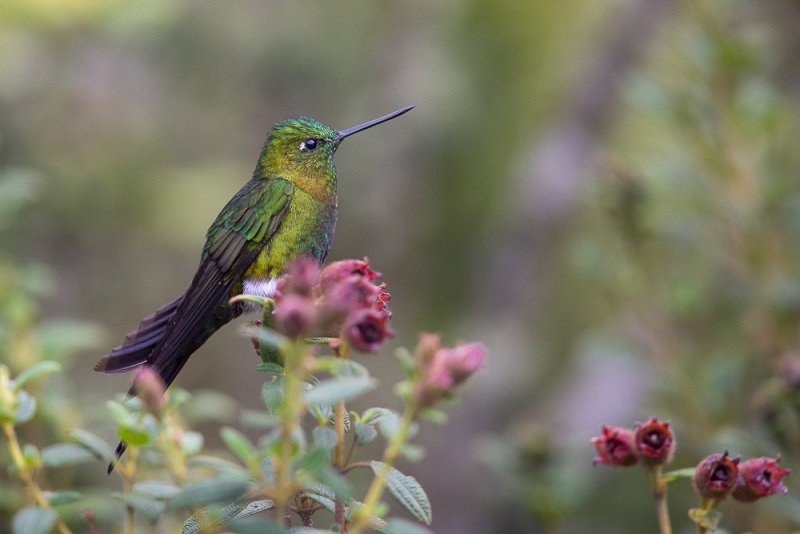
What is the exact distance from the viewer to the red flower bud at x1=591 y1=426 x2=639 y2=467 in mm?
1293

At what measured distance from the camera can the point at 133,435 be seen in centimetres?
122

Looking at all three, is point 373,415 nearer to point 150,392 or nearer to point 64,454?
point 150,392

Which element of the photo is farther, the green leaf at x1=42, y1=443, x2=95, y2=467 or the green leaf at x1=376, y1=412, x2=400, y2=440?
the green leaf at x1=42, y1=443, x2=95, y2=467

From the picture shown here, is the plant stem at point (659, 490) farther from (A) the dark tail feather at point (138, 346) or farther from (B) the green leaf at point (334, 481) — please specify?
(A) the dark tail feather at point (138, 346)

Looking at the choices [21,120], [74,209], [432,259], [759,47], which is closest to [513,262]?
[432,259]

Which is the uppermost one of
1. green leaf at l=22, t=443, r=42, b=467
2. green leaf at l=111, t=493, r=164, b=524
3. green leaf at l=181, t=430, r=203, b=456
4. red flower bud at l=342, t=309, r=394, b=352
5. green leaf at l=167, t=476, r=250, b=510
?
green leaf at l=181, t=430, r=203, b=456

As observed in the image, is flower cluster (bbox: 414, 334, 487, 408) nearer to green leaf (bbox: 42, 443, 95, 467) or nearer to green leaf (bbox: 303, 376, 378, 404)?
green leaf (bbox: 303, 376, 378, 404)

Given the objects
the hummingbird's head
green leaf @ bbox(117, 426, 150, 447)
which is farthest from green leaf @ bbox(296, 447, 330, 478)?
the hummingbird's head

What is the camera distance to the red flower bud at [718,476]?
1.21 m

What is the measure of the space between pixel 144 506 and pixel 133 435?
0.42 feet

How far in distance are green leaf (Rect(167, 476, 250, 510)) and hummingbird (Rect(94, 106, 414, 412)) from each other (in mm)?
740

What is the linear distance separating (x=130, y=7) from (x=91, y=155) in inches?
32.5

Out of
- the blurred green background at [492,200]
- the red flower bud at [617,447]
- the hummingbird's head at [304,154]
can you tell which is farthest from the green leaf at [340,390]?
the hummingbird's head at [304,154]

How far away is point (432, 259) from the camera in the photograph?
5320 millimetres
